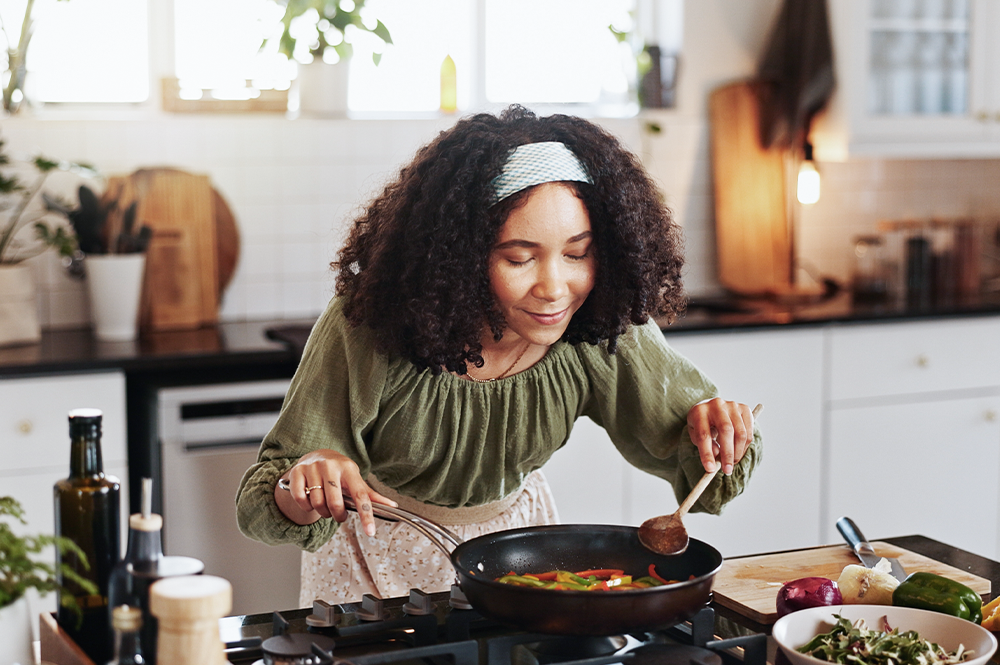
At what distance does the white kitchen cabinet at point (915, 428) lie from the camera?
3180 millimetres

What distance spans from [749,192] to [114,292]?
6.50 feet

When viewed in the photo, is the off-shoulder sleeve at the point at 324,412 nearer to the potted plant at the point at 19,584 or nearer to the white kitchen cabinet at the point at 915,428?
the potted plant at the point at 19,584

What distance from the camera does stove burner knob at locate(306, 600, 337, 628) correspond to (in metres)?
1.15

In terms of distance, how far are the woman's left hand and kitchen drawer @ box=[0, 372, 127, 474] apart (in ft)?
4.87

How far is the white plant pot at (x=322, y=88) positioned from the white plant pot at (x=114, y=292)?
0.70 m

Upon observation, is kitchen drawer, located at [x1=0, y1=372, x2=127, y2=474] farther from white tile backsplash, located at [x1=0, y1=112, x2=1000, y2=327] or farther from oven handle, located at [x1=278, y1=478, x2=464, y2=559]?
oven handle, located at [x1=278, y1=478, x2=464, y2=559]

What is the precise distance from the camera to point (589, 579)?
1.21 metres

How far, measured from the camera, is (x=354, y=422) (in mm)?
1503

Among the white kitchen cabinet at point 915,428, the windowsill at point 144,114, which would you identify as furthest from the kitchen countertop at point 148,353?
the white kitchen cabinet at point 915,428

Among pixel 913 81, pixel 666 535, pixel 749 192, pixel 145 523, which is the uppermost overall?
pixel 913 81

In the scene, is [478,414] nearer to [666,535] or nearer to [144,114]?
[666,535]

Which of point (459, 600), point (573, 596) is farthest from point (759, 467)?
point (573, 596)

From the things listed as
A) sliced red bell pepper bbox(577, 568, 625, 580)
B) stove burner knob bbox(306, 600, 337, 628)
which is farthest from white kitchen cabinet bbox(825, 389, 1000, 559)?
stove burner knob bbox(306, 600, 337, 628)

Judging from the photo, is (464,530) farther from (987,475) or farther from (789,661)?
(987,475)
